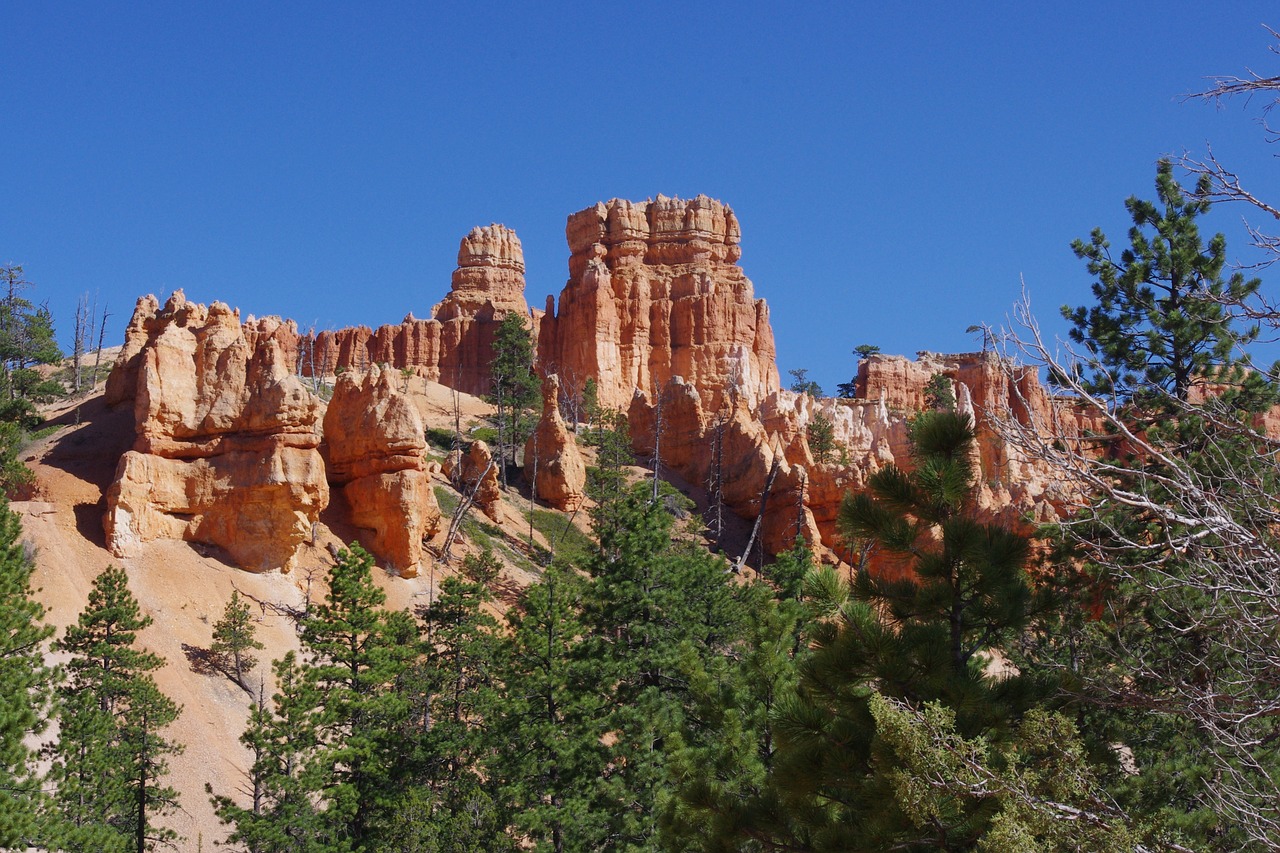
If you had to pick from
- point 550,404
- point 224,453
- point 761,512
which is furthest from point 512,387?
point 224,453

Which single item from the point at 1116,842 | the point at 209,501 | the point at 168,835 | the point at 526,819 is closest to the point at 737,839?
the point at 1116,842

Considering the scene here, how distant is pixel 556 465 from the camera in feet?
196

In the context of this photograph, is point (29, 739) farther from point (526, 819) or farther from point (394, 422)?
point (394, 422)

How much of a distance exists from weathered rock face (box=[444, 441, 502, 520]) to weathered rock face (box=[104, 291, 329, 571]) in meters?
10.9

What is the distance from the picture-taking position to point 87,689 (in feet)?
87.4

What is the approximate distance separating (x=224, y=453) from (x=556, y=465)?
68.3 ft

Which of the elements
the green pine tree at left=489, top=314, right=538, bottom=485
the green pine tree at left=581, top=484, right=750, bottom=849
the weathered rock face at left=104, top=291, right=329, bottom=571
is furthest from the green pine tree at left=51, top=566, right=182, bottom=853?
the green pine tree at left=489, top=314, right=538, bottom=485

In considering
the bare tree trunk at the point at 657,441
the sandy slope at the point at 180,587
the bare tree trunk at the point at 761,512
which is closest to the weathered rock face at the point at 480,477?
the sandy slope at the point at 180,587

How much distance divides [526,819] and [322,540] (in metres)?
19.8

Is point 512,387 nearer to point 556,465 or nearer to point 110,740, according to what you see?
point 556,465

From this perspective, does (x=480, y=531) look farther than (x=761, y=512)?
No

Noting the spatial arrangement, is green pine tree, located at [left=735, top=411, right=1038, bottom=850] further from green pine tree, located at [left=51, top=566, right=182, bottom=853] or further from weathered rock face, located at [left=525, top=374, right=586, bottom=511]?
weathered rock face, located at [left=525, top=374, right=586, bottom=511]

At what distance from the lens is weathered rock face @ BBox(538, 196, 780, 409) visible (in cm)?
9044

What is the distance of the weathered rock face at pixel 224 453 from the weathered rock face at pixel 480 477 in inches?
428
